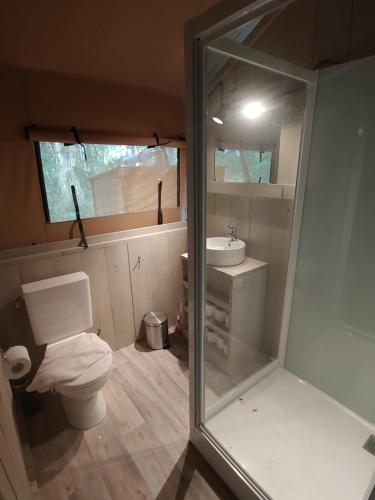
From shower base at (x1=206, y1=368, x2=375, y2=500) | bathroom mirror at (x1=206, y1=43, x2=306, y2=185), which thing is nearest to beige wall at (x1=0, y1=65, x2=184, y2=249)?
bathroom mirror at (x1=206, y1=43, x2=306, y2=185)

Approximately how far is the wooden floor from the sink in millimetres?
980

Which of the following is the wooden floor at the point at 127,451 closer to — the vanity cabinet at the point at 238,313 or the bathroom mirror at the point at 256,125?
the vanity cabinet at the point at 238,313

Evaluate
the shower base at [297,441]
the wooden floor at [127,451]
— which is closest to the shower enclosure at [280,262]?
the shower base at [297,441]

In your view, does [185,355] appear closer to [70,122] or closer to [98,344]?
[98,344]

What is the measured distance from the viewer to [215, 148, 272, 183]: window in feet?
6.12

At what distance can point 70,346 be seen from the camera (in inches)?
68.7

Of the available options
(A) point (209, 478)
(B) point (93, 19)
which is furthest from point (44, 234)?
(A) point (209, 478)

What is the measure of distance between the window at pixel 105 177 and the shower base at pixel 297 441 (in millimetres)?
1664

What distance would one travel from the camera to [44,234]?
6.05ft

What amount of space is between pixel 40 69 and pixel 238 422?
8.15 ft

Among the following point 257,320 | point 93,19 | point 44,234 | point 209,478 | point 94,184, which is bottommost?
point 209,478

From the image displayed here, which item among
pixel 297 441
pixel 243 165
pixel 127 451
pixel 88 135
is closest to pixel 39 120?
pixel 88 135

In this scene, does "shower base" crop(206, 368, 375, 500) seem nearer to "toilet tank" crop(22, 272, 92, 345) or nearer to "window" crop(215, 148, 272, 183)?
"toilet tank" crop(22, 272, 92, 345)

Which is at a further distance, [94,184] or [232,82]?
[94,184]
